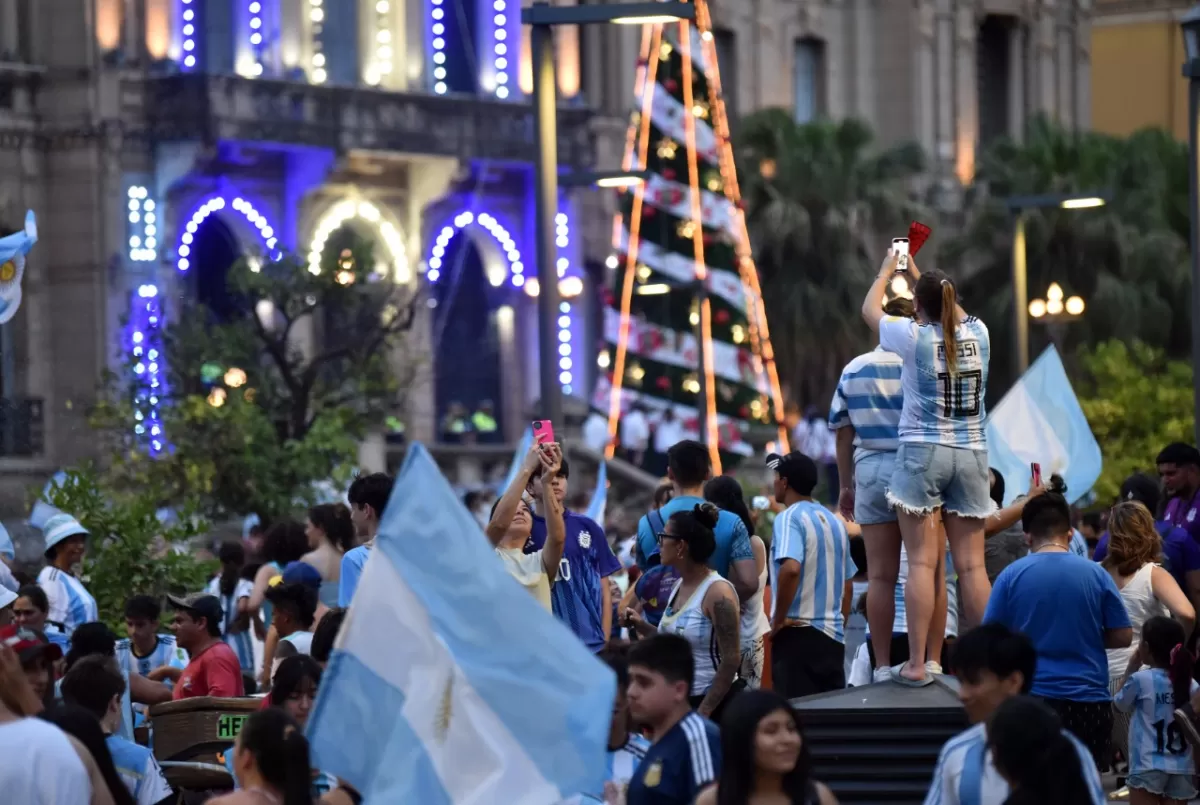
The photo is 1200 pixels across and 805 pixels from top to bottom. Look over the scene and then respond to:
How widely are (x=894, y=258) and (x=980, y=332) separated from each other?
19.0 inches

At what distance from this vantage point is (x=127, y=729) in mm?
11320

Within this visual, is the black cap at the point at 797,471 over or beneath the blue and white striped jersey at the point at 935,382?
beneath

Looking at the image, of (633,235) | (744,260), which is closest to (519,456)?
(744,260)

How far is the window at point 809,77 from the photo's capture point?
5138 centimetres

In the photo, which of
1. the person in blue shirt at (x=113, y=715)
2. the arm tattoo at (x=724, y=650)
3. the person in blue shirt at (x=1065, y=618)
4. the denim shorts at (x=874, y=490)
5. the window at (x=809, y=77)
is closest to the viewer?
the person in blue shirt at (x=113, y=715)

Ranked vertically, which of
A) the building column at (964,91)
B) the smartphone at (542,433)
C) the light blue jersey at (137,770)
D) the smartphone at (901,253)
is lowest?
the light blue jersey at (137,770)

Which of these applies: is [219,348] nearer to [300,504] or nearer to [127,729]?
[300,504]

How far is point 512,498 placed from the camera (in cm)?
1116

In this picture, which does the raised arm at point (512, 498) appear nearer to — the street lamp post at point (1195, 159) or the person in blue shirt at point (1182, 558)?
the person in blue shirt at point (1182, 558)

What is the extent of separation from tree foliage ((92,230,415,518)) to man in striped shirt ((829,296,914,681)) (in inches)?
424

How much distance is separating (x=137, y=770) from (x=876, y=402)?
12.2 ft

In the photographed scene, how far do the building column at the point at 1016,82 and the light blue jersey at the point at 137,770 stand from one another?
4666cm

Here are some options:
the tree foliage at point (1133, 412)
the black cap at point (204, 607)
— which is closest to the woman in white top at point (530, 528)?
the black cap at point (204, 607)

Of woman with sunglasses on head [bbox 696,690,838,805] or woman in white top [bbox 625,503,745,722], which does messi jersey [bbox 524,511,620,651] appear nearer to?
woman in white top [bbox 625,503,745,722]
